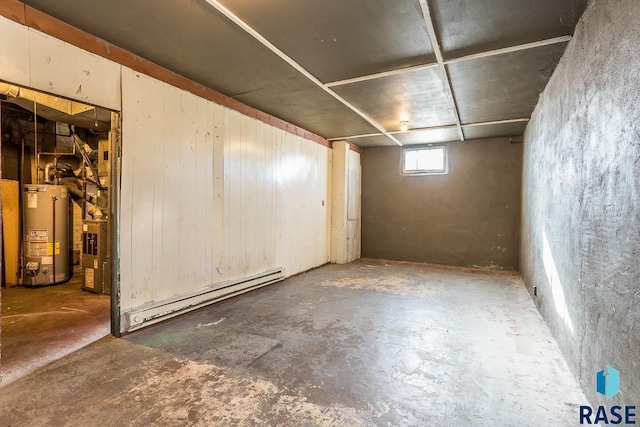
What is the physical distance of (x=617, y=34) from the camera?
1585 millimetres

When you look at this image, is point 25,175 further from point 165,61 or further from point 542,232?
point 542,232

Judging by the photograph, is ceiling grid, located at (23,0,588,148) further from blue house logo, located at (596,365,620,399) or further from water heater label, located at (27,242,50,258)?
water heater label, located at (27,242,50,258)

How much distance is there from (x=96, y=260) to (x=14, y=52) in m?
2.84

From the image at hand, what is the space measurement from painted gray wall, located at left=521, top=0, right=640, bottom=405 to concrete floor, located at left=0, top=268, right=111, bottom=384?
359 centimetres

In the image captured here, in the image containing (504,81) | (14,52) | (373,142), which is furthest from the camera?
(373,142)

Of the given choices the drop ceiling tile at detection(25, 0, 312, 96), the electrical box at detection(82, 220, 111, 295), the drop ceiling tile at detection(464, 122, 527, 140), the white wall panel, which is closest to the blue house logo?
the drop ceiling tile at detection(25, 0, 312, 96)

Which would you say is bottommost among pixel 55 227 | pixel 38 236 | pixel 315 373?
pixel 315 373

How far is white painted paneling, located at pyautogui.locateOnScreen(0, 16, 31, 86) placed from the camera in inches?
79.3

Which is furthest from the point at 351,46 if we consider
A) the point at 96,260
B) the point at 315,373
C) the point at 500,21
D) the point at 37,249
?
the point at 37,249

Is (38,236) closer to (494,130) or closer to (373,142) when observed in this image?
(373,142)

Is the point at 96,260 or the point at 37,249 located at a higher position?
the point at 37,249

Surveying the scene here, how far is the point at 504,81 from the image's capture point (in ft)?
10.9

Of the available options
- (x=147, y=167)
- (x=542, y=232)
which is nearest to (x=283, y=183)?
(x=147, y=167)

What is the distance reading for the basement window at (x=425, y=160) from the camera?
648 centimetres
